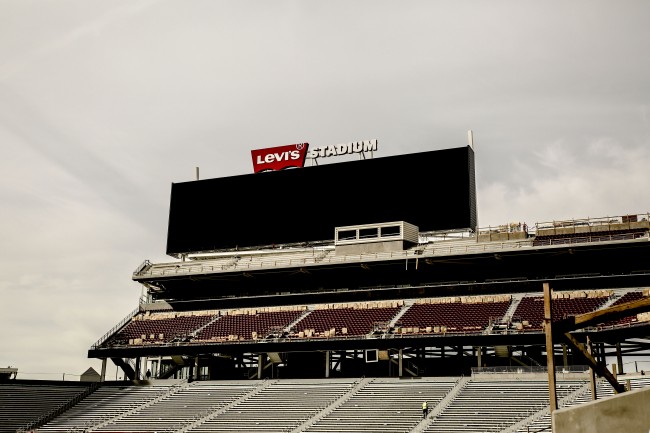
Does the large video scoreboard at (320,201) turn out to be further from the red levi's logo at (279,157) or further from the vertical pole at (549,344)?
the vertical pole at (549,344)

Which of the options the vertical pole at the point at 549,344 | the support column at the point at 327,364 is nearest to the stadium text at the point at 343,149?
the support column at the point at 327,364

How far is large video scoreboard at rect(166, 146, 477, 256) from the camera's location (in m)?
52.9

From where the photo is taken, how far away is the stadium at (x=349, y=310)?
1658 inches

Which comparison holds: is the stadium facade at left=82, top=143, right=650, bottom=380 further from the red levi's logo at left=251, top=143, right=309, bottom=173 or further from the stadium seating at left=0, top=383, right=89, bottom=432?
the stadium seating at left=0, top=383, right=89, bottom=432

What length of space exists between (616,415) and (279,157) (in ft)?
162

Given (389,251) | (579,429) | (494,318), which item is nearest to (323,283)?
(389,251)

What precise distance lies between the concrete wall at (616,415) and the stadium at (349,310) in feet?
83.0

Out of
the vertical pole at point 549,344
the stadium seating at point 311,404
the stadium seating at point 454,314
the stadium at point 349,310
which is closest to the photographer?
the vertical pole at point 549,344

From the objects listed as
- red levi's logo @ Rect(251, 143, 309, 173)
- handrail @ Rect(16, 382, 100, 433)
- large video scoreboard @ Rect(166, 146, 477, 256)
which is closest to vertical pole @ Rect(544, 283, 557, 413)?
large video scoreboard @ Rect(166, 146, 477, 256)

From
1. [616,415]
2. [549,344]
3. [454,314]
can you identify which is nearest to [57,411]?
[454,314]

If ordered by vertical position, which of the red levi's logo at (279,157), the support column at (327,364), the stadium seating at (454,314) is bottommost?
the support column at (327,364)

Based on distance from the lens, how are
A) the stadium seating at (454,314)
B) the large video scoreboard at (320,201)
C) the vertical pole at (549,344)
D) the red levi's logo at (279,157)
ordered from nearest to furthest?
the vertical pole at (549,344) < the stadium seating at (454,314) < the large video scoreboard at (320,201) < the red levi's logo at (279,157)

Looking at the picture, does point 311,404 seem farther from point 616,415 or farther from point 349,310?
point 616,415

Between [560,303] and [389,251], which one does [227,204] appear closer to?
[389,251]
